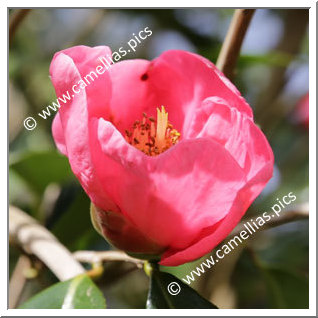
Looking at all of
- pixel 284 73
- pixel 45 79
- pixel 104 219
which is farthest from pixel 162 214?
pixel 45 79

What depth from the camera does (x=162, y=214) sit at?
54 centimetres

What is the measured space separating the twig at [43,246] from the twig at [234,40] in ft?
1.00

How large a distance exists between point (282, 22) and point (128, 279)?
2.22 ft

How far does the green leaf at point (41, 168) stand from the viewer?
96cm

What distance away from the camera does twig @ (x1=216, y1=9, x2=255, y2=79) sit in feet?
2.30
